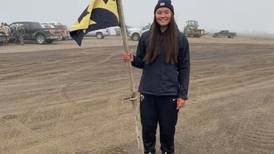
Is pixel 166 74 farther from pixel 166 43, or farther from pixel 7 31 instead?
pixel 7 31

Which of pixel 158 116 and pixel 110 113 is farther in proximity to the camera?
→ pixel 110 113

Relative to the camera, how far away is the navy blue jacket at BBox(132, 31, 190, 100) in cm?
516

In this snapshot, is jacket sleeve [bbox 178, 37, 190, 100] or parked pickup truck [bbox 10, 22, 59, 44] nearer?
jacket sleeve [bbox 178, 37, 190, 100]

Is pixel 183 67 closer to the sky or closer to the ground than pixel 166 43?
closer to the ground

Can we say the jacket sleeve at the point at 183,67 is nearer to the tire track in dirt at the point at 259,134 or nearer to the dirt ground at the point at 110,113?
the dirt ground at the point at 110,113

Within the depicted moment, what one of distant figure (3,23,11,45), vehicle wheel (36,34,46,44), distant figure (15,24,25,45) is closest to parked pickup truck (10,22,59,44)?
vehicle wheel (36,34,46,44)

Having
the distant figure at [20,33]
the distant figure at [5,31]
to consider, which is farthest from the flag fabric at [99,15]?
the distant figure at [20,33]

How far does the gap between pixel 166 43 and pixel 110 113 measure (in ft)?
13.2

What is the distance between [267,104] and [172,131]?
4.93 metres

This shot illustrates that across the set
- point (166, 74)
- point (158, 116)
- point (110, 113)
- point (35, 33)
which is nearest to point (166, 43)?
point (166, 74)

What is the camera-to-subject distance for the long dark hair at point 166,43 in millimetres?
5090

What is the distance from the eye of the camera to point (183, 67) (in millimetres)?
5250

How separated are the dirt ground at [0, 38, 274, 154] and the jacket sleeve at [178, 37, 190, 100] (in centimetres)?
143

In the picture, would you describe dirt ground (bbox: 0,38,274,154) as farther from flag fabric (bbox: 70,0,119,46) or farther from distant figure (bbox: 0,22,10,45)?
distant figure (bbox: 0,22,10,45)
